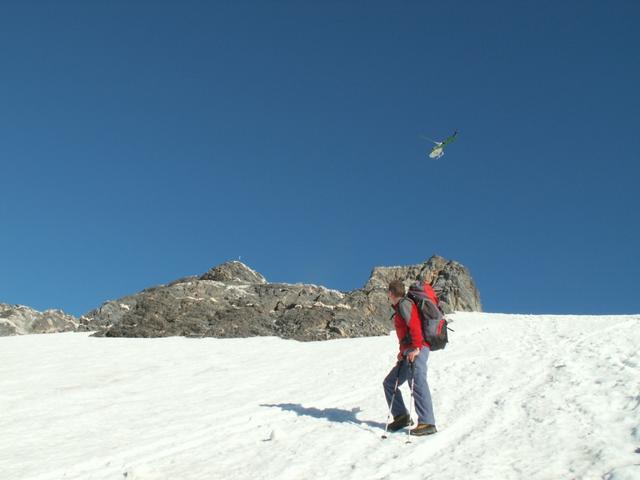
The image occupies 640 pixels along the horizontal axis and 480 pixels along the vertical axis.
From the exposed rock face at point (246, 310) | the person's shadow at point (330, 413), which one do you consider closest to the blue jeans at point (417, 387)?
the person's shadow at point (330, 413)

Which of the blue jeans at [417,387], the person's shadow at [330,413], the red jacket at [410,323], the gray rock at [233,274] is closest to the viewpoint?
the blue jeans at [417,387]

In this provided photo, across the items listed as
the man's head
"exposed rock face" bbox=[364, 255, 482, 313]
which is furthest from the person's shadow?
"exposed rock face" bbox=[364, 255, 482, 313]

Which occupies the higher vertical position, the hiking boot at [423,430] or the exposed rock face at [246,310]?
the exposed rock face at [246,310]

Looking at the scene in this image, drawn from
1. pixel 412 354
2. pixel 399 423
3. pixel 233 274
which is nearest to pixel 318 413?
pixel 399 423

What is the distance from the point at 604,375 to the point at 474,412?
2.91 metres

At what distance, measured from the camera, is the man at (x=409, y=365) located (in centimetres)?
810

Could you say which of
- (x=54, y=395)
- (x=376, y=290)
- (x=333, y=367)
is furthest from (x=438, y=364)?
(x=376, y=290)

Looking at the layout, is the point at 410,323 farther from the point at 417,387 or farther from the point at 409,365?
the point at 417,387

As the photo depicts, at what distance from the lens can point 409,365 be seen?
27.5 ft

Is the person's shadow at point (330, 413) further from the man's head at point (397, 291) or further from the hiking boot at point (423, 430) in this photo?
the man's head at point (397, 291)

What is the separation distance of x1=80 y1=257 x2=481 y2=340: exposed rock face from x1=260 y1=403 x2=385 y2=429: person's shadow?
10.5m

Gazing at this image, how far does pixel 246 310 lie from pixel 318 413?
14151 millimetres

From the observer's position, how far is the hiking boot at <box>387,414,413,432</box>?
826 cm

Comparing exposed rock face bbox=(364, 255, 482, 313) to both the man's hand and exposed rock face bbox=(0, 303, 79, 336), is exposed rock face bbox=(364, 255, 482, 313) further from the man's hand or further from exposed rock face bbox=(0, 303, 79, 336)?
the man's hand
